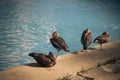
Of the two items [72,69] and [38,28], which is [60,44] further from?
[38,28]

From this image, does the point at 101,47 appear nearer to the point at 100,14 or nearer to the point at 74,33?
the point at 74,33

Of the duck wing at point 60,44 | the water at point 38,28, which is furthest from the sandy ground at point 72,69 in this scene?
the water at point 38,28

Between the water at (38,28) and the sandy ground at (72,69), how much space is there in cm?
192

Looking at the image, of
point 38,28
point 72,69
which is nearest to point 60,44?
point 72,69

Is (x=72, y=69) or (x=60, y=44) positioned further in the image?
(x=60, y=44)

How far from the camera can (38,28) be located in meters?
16.9

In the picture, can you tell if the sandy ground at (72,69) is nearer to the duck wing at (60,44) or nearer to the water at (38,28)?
the duck wing at (60,44)

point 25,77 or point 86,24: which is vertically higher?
point 86,24

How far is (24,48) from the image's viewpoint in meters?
12.6

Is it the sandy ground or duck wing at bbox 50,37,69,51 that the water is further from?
the sandy ground

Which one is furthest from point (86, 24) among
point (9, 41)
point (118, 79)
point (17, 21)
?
point (118, 79)

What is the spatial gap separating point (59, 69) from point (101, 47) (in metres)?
3.18

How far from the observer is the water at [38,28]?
39.8 ft

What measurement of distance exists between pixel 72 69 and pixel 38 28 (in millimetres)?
8476
